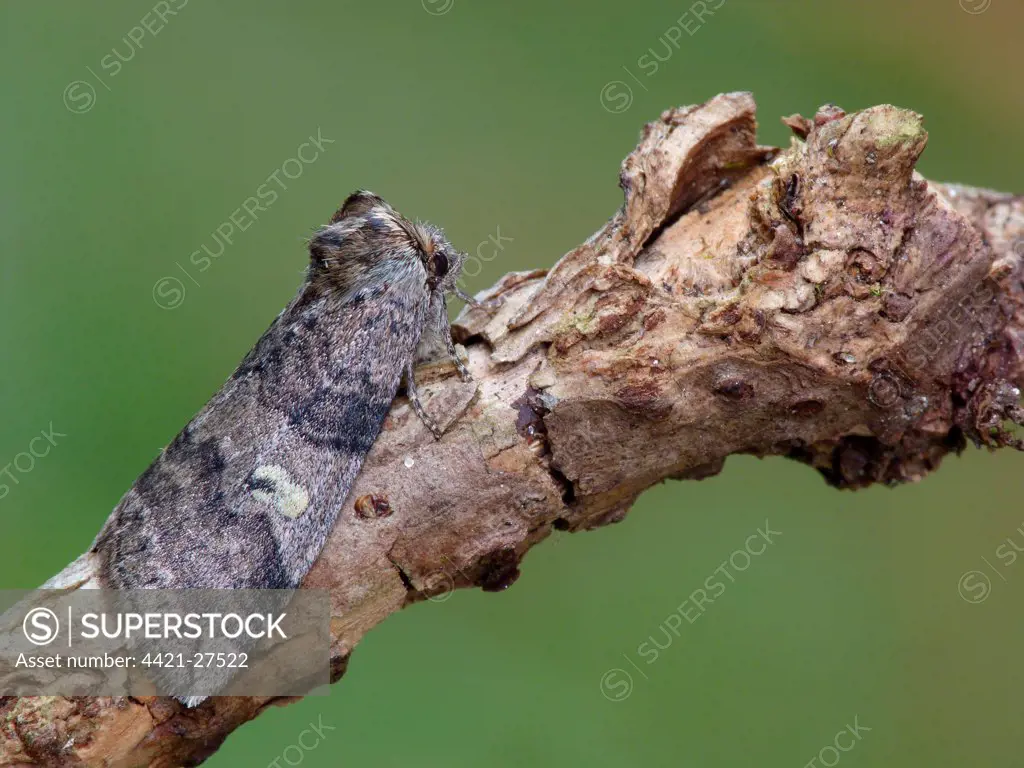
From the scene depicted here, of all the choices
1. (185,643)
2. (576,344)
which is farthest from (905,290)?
(185,643)

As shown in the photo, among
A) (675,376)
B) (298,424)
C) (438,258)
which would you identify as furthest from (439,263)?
(675,376)

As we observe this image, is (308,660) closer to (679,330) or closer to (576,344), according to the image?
(576,344)

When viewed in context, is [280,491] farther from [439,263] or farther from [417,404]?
[439,263]
